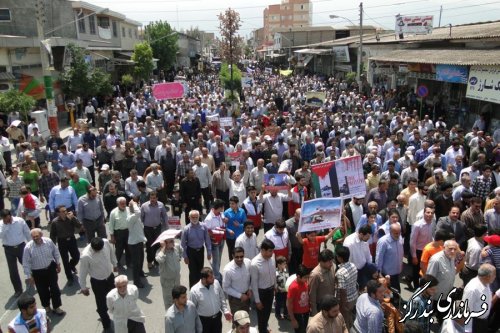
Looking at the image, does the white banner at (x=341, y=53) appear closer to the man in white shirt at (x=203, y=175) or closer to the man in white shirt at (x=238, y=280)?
the man in white shirt at (x=203, y=175)

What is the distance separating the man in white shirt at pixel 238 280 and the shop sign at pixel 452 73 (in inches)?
595

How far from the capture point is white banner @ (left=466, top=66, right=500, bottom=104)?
15461 millimetres

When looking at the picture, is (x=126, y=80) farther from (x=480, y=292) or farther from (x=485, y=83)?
(x=480, y=292)

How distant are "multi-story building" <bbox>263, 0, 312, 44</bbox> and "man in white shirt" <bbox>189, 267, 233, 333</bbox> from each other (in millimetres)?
123613

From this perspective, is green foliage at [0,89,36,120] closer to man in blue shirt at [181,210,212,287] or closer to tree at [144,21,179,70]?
man in blue shirt at [181,210,212,287]

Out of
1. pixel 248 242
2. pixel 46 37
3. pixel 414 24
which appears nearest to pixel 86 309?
pixel 248 242

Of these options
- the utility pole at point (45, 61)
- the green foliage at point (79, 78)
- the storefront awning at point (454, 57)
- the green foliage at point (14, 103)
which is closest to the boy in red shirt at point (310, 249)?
the storefront awning at point (454, 57)

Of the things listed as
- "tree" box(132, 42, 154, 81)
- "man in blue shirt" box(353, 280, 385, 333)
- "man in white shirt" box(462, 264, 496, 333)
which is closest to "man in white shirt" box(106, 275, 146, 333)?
"man in blue shirt" box(353, 280, 385, 333)

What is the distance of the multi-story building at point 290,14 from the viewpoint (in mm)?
124625

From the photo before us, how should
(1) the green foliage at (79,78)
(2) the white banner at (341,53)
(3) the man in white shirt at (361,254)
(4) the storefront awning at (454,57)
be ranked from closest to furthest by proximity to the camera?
→ (3) the man in white shirt at (361,254)
(4) the storefront awning at (454,57)
(1) the green foliage at (79,78)
(2) the white banner at (341,53)

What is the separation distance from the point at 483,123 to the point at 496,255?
11868 mm

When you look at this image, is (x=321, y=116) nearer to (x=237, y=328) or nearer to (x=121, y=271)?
(x=121, y=271)

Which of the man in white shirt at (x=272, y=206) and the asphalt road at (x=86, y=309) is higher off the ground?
the man in white shirt at (x=272, y=206)

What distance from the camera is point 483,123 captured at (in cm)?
1659
